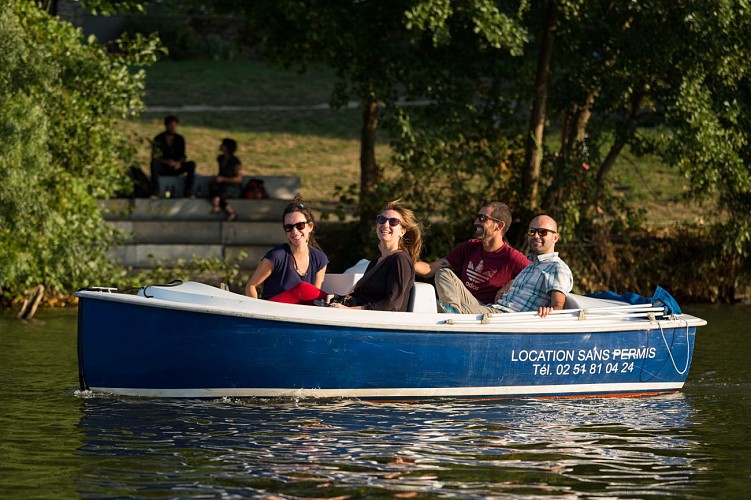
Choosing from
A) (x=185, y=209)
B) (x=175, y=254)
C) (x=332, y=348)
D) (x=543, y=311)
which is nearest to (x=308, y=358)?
(x=332, y=348)

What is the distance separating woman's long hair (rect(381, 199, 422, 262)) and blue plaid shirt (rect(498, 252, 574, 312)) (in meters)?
0.92

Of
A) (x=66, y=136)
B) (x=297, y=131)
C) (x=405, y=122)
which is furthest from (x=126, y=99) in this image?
(x=297, y=131)

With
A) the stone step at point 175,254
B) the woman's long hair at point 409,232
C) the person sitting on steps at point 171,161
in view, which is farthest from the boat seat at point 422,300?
the person sitting on steps at point 171,161

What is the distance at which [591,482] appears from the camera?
28.2 feet

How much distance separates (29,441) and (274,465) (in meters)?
1.83

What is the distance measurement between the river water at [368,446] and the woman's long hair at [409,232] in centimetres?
118

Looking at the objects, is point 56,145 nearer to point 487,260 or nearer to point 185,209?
point 185,209

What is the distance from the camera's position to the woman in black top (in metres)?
20.3

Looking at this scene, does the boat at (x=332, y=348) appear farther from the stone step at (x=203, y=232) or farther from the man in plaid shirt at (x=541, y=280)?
the stone step at (x=203, y=232)

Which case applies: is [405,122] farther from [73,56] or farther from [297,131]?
[297,131]

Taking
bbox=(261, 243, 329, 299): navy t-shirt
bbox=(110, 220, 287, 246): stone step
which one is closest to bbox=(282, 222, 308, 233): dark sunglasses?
bbox=(261, 243, 329, 299): navy t-shirt

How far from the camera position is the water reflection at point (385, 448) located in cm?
843

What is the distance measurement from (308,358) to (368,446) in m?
1.43

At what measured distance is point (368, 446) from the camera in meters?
9.55
